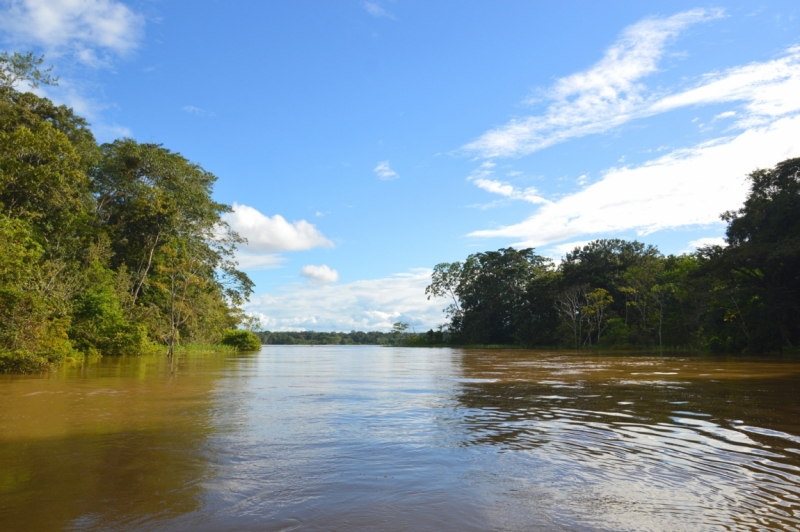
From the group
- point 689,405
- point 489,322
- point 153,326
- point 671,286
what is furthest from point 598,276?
point 689,405

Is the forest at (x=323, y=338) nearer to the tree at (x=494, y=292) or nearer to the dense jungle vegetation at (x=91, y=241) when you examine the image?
the tree at (x=494, y=292)

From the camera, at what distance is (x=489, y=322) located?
7694cm

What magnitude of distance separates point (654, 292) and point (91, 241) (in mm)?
45020

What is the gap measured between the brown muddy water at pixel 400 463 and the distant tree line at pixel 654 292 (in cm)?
2623

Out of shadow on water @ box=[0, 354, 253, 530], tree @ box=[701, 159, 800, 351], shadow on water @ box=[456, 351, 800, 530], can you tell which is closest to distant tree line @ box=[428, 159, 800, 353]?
tree @ box=[701, 159, 800, 351]

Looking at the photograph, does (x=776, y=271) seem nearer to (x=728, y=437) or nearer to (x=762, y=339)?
(x=762, y=339)

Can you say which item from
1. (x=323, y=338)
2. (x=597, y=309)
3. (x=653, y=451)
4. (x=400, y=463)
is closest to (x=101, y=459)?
(x=400, y=463)

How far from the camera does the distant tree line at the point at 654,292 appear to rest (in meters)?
31.6

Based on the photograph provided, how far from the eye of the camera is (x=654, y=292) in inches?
1855

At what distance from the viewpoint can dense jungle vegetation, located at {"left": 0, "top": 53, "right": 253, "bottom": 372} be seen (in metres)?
16.6

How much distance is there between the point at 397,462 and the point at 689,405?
6.75m

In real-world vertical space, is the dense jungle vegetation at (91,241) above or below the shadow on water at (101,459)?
above

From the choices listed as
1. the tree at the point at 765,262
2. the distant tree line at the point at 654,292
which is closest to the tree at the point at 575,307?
the distant tree line at the point at 654,292

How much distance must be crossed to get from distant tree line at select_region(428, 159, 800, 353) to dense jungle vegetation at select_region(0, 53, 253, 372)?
113ft
